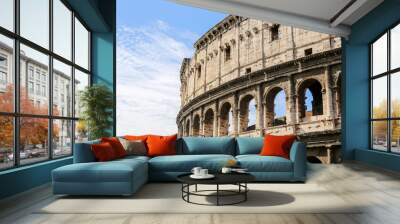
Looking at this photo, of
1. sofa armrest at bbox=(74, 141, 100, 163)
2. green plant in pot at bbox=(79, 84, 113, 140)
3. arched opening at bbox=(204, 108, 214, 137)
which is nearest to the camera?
sofa armrest at bbox=(74, 141, 100, 163)

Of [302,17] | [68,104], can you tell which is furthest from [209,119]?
[68,104]

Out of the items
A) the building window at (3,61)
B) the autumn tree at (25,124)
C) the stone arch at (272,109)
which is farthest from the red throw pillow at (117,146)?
the stone arch at (272,109)

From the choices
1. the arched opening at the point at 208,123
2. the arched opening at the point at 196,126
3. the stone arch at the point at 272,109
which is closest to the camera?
the stone arch at the point at 272,109

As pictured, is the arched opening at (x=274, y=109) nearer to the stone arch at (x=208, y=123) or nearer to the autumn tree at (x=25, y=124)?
the stone arch at (x=208, y=123)

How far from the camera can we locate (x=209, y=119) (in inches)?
1041

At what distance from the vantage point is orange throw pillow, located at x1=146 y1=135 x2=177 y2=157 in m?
5.69

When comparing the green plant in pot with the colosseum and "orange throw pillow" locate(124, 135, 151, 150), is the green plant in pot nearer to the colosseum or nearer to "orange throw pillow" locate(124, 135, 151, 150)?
"orange throw pillow" locate(124, 135, 151, 150)

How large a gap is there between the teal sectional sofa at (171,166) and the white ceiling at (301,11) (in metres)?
3.43

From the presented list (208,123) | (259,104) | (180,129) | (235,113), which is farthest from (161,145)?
(180,129)

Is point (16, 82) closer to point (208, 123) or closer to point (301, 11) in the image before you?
point (301, 11)

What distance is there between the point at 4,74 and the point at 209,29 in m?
22.3

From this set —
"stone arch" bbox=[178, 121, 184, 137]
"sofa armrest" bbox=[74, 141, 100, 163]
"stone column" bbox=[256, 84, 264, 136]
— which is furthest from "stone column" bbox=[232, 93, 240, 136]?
"sofa armrest" bbox=[74, 141, 100, 163]

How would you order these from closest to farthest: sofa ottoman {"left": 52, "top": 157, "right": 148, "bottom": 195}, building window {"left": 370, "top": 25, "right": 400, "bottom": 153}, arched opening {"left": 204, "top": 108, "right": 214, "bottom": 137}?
sofa ottoman {"left": 52, "top": 157, "right": 148, "bottom": 195} → building window {"left": 370, "top": 25, "right": 400, "bottom": 153} → arched opening {"left": 204, "top": 108, "right": 214, "bottom": 137}

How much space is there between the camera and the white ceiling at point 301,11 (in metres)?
7.29
